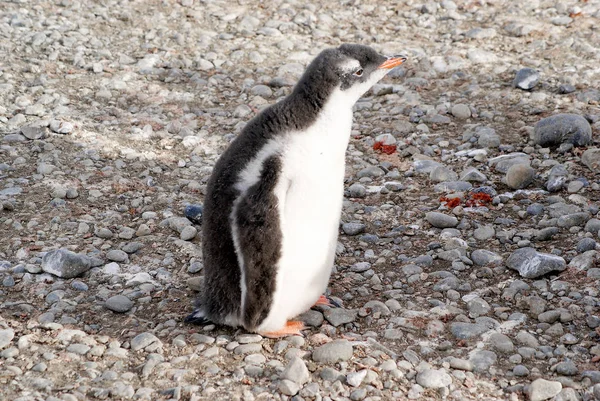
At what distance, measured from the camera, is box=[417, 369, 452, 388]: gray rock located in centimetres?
345

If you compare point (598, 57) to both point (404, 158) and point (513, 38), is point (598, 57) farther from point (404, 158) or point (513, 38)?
point (404, 158)

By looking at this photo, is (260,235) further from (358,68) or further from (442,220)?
(442,220)

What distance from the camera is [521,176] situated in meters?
5.23

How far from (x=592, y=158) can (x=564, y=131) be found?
0.36 m

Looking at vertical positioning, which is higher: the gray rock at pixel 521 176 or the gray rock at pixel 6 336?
the gray rock at pixel 6 336

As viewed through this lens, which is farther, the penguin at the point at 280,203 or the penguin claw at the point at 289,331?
the penguin claw at the point at 289,331

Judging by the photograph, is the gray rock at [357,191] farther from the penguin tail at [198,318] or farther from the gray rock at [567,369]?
the gray rock at [567,369]

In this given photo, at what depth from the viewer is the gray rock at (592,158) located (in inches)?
210

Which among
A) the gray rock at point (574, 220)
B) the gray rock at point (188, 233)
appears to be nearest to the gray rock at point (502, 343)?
the gray rock at point (574, 220)

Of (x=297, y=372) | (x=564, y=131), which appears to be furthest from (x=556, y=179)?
(x=297, y=372)

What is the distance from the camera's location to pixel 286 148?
11.9ft

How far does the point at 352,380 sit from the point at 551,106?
11.9 ft

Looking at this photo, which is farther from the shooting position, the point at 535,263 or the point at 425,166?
the point at 425,166

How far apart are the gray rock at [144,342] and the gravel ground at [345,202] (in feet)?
0.03
